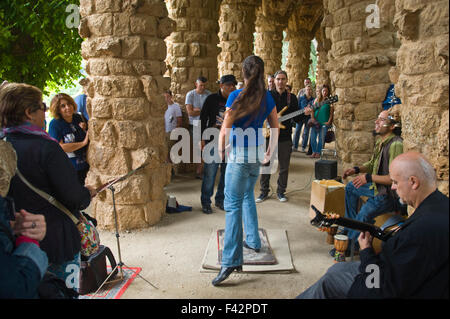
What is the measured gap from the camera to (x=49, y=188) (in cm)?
231

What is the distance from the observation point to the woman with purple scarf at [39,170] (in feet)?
7.23

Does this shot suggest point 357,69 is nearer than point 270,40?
Yes

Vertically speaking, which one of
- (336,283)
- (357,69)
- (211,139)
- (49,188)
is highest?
(357,69)

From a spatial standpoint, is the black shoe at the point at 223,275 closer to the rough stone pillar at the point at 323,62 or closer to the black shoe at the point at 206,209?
the black shoe at the point at 206,209

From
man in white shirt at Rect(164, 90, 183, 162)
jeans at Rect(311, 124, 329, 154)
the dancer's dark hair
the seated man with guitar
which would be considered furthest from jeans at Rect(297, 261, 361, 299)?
jeans at Rect(311, 124, 329, 154)

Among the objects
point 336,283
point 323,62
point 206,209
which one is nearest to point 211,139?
point 206,209

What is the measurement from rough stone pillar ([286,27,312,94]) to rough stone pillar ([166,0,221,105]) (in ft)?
33.8

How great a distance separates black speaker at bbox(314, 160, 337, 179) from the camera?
6.11 m

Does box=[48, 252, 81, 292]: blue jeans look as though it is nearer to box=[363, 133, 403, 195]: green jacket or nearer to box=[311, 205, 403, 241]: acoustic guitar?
box=[311, 205, 403, 241]: acoustic guitar

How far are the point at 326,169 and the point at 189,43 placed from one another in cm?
394

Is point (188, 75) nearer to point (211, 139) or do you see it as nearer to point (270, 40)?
point (211, 139)

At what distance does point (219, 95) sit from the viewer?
17.4 ft

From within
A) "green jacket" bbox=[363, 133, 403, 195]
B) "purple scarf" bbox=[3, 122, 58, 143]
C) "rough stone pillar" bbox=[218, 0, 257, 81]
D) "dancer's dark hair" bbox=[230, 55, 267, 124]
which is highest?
"rough stone pillar" bbox=[218, 0, 257, 81]
